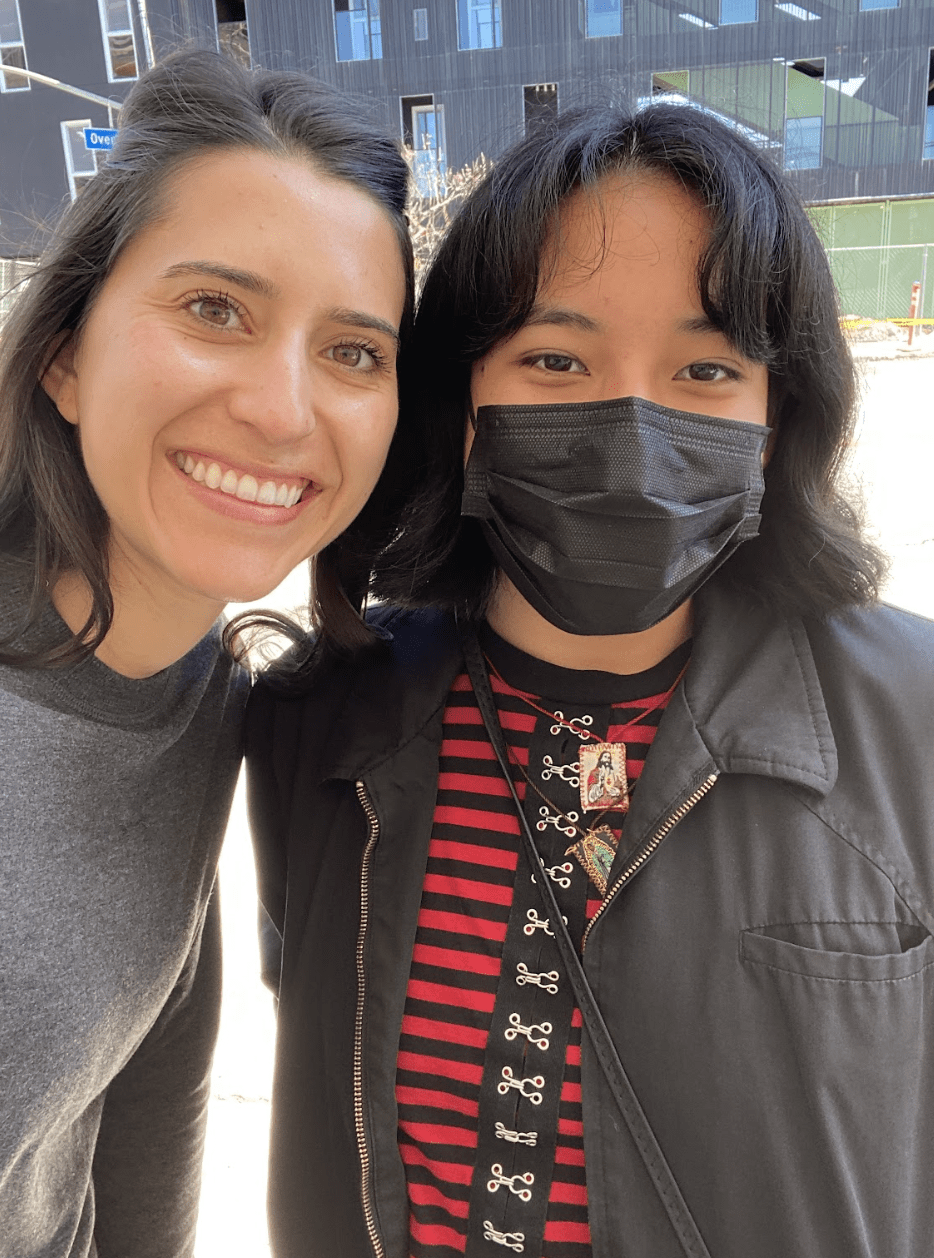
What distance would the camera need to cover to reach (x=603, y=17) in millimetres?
19422

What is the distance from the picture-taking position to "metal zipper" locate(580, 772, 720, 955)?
1333mm

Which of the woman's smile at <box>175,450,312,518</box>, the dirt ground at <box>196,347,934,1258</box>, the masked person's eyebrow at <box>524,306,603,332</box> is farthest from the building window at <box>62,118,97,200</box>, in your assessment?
the masked person's eyebrow at <box>524,306,603,332</box>

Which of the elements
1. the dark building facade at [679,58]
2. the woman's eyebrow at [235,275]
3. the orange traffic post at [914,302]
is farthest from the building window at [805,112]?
the woman's eyebrow at [235,275]

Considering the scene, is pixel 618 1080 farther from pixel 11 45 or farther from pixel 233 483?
pixel 11 45

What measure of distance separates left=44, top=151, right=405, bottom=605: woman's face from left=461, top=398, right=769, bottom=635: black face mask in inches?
9.5

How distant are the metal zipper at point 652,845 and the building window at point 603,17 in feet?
70.6

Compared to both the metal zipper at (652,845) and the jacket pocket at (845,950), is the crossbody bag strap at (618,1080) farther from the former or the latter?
the jacket pocket at (845,950)

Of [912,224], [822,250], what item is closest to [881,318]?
[912,224]

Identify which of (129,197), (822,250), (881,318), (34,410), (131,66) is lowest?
(881,318)

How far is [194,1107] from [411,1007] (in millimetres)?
706

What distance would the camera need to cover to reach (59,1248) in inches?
60.8

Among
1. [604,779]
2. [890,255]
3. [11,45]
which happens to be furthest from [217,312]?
[11,45]

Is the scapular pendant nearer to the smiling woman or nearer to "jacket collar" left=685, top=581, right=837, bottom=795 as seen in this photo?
"jacket collar" left=685, top=581, right=837, bottom=795

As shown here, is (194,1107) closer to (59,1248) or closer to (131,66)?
(59,1248)
